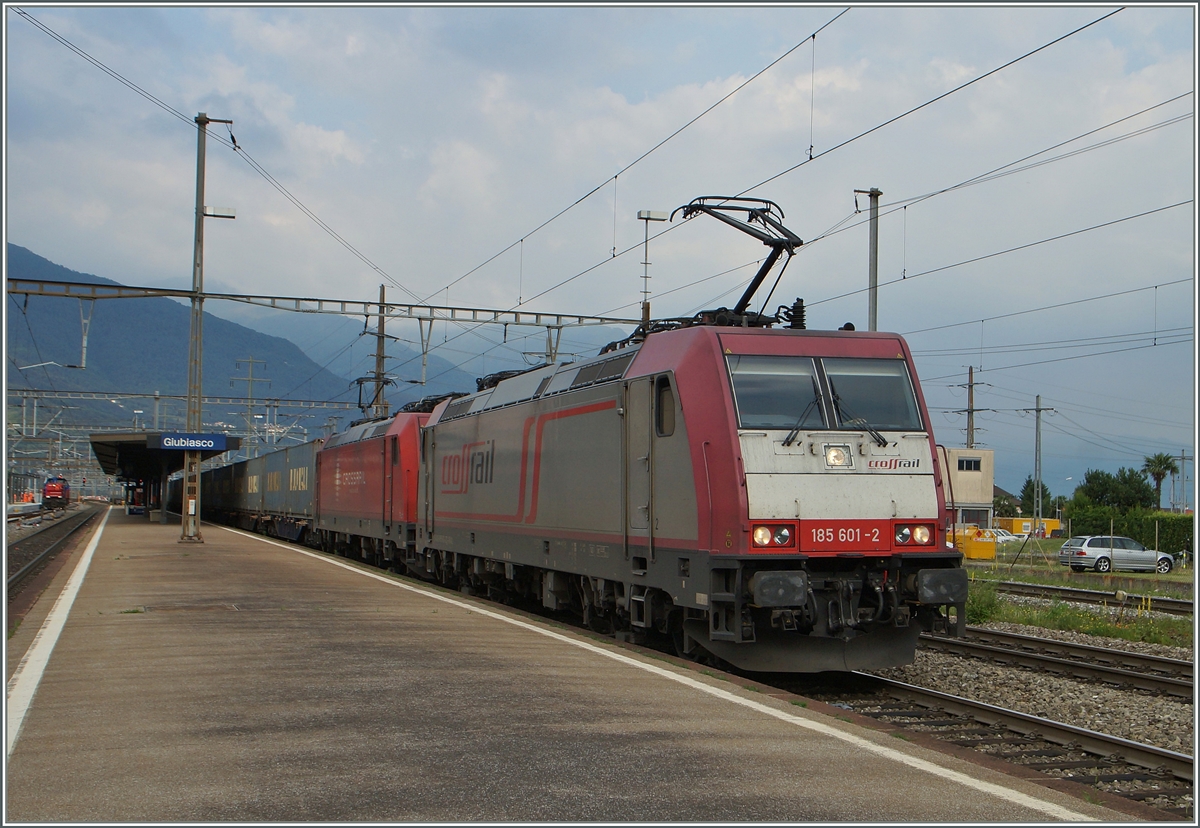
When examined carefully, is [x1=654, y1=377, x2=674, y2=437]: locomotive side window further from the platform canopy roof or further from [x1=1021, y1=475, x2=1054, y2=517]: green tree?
[x1=1021, y1=475, x2=1054, y2=517]: green tree

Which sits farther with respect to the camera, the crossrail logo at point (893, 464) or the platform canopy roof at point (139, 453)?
the platform canopy roof at point (139, 453)

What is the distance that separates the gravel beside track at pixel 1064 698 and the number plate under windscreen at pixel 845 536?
2.15 meters

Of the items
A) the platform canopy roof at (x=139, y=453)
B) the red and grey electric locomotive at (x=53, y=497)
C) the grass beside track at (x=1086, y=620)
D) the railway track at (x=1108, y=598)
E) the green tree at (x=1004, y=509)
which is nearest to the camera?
the grass beside track at (x=1086, y=620)

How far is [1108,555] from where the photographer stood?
3525 centimetres

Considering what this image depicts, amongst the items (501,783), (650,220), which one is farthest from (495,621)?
(650,220)

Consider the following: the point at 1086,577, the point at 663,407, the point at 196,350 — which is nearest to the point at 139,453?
the point at 196,350

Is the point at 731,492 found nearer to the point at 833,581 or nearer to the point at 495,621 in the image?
the point at 833,581

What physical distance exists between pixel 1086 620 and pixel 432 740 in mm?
14349

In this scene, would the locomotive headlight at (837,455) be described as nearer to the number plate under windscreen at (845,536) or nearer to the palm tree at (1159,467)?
the number plate under windscreen at (845,536)

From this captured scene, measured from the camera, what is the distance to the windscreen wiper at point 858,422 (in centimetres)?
1052

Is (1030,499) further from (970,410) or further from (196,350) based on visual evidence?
(196,350)

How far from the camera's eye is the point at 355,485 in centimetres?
2775

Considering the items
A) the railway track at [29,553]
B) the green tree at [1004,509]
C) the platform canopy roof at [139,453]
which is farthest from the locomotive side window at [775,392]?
the green tree at [1004,509]

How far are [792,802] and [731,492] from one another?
15.1 feet
